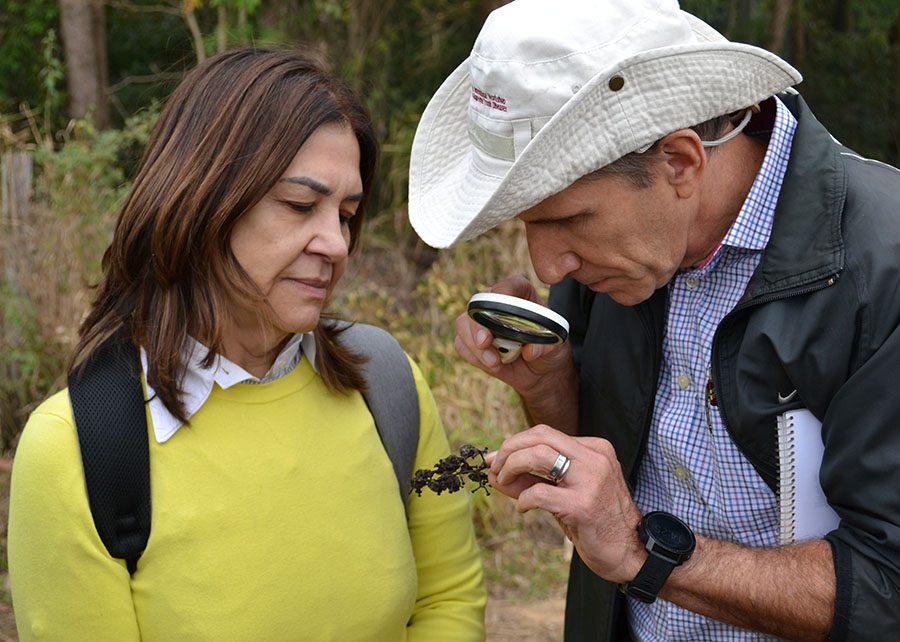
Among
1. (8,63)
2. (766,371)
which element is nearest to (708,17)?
(8,63)

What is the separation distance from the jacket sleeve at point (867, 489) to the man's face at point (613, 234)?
0.44 metres

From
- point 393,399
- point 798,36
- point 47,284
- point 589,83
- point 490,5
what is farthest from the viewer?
point 798,36

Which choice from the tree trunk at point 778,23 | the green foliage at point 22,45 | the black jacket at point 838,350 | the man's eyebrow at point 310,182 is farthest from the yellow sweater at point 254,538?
the green foliage at point 22,45

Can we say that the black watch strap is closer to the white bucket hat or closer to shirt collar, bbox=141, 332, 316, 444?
the white bucket hat

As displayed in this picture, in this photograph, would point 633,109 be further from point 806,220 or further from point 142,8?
point 142,8

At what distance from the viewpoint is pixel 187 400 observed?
7.00 ft

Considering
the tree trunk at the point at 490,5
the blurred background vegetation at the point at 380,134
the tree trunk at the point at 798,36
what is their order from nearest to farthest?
the blurred background vegetation at the point at 380,134, the tree trunk at the point at 490,5, the tree trunk at the point at 798,36

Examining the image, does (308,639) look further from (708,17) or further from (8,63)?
(8,63)

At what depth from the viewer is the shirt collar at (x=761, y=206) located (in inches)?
82.2

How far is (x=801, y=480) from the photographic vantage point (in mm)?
1988

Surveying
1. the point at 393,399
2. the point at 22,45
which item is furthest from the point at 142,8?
the point at 393,399

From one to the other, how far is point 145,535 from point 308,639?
40cm

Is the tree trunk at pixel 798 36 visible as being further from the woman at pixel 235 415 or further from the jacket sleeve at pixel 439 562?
the woman at pixel 235 415

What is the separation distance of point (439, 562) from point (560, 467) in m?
0.65
